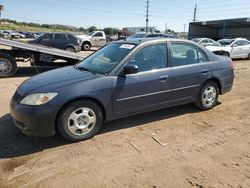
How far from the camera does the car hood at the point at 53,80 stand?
398cm

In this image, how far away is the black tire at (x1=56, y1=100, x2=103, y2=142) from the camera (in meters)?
3.90

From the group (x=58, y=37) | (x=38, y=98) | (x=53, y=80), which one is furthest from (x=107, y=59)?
(x=58, y=37)

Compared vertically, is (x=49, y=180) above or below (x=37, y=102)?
below

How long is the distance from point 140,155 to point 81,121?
108cm

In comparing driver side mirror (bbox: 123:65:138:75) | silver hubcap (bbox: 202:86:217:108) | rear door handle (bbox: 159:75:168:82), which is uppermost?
driver side mirror (bbox: 123:65:138:75)

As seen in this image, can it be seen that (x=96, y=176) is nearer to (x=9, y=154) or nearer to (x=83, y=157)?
(x=83, y=157)

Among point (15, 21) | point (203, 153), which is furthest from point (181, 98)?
point (15, 21)

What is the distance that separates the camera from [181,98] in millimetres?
5172

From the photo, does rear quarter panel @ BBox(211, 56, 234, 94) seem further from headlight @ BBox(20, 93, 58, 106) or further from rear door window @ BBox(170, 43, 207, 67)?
headlight @ BBox(20, 93, 58, 106)

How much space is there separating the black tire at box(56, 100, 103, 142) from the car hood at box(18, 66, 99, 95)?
15.1 inches

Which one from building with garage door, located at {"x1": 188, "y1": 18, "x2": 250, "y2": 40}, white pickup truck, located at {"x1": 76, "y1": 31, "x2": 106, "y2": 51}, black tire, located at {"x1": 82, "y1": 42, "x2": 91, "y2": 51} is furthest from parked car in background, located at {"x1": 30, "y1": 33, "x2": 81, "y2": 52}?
building with garage door, located at {"x1": 188, "y1": 18, "x2": 250, "y2": 40}

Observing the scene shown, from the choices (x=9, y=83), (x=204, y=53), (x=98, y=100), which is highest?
(x=204, y=53)

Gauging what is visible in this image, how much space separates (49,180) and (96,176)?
0.56m

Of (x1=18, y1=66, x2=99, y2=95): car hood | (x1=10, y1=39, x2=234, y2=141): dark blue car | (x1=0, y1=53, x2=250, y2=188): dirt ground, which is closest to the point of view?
(x1=0, y1=53, x2=250, y2=188): dirt ground
